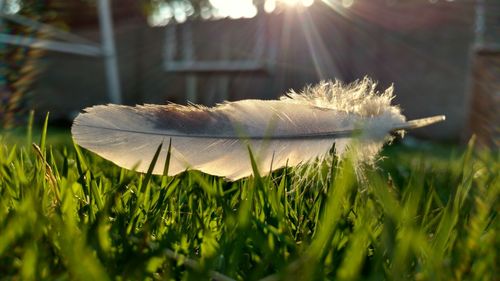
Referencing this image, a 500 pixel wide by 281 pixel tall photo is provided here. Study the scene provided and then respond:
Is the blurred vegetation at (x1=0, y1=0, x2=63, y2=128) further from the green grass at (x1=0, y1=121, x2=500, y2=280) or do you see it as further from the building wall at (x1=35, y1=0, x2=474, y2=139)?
the building wall at (x1=35, y1=0, x2=474, y2=139)

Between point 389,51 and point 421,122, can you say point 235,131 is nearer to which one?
point 421,122

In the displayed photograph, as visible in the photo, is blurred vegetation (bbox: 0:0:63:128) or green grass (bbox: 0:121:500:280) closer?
green grass (bbox: 0:121:500:280)

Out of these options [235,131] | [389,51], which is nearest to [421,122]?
[235,131]

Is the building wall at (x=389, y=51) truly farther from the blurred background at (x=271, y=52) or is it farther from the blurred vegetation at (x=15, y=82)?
the blurred vegetation at (x=15, y=82)

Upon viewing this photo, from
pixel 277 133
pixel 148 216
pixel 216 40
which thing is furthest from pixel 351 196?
pixel 216 40

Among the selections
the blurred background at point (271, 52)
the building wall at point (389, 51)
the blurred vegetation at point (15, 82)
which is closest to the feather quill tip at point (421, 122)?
the blurred vegetation at point (15, 82)

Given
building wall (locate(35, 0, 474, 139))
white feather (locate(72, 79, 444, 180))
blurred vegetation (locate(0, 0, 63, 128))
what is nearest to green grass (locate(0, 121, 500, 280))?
white feather (locate(72, 79, 444, 180))
